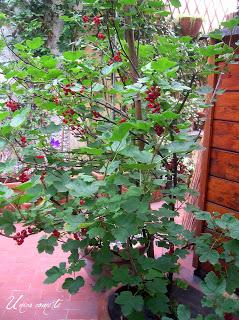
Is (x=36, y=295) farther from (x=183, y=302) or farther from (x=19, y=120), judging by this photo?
(x=19, y=120)

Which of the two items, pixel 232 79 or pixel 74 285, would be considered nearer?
pixel 74 285

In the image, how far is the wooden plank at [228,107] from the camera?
2.04 m

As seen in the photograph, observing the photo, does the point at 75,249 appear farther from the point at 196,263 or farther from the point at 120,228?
the point at 196,263

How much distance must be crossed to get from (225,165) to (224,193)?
0.19m

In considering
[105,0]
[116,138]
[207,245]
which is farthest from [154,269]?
[105,0]

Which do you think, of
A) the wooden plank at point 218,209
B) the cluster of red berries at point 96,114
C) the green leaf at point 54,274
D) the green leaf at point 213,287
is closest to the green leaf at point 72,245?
the green leaf at point 54,274

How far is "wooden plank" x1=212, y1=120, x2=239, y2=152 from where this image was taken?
2.08 meters

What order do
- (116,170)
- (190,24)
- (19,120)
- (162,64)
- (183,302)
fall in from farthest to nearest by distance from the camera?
(190,24) → (183,302) → (116,170) → (19,120) → (162,64)

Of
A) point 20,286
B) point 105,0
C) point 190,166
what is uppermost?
point 105,0

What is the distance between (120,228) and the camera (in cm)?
112

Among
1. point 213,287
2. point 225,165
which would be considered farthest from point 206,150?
point 213,287

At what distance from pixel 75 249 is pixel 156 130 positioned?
61 centimetres

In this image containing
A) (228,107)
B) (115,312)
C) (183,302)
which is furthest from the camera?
(228,107)

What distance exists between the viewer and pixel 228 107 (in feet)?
6.88
